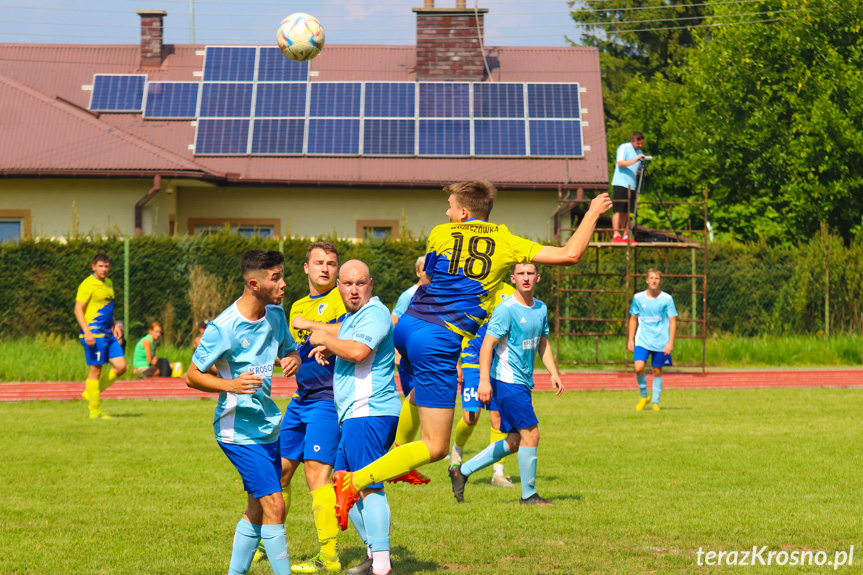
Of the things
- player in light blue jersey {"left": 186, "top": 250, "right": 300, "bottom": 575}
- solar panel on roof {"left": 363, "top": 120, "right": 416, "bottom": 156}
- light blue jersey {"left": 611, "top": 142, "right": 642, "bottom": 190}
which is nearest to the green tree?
solar panel on roof {"left": 363, "top": 120, "right": 416, "bottom": 156}

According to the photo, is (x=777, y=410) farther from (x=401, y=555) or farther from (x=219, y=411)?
(x=219, y=411)

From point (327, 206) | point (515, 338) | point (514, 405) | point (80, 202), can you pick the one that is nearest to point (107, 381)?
point (515, 338)

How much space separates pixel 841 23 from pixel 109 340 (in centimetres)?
2653

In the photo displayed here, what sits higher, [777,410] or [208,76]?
[208,76]

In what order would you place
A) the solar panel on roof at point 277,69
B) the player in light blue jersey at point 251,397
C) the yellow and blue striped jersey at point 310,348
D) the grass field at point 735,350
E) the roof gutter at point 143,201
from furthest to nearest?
the solar panel on roof at point 277,69 < the roof gutter at point 143,201 < the grass field at point 735,350 < the yellow and blue striped jersey at point 310,348 < the player in light blue jersey at point 251,397

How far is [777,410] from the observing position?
15141 millimetres

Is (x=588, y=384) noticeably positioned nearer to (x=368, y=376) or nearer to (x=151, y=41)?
(x=368, y=376)

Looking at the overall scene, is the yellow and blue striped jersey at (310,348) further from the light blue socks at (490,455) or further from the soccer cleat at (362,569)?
the light blue socks at (490,455)

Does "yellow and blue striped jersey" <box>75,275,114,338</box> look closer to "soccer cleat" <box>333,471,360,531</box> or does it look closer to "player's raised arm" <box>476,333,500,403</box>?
"player's raised arm" <box>476,333,500,403</box>

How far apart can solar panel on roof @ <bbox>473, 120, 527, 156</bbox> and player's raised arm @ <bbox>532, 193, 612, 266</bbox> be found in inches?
910

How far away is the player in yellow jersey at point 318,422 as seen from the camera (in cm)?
654

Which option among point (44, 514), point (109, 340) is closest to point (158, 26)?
point (109, 340)

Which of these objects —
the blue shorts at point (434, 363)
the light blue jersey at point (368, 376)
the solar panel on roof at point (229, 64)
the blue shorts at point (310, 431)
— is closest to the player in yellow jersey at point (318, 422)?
the blue shorts at point (310, 431)

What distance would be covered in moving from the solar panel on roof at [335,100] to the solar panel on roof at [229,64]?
90.2 inches
